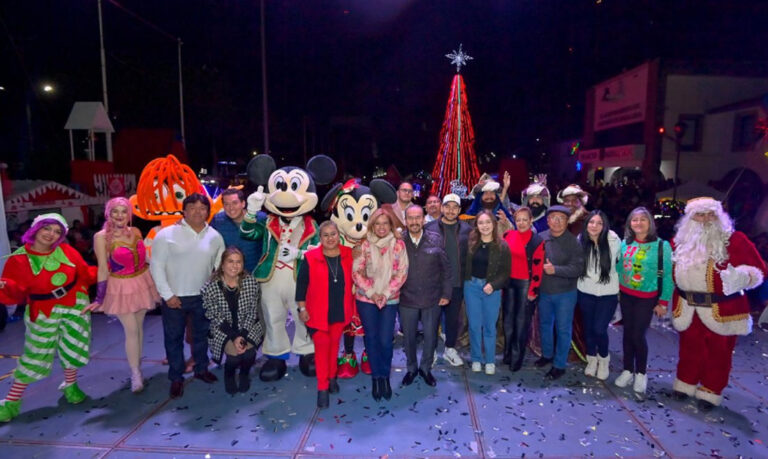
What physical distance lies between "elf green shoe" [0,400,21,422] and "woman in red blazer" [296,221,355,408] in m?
2.50

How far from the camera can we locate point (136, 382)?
4.26 metres

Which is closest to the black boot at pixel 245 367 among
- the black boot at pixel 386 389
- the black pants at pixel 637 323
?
the black boot at pixel 386 389

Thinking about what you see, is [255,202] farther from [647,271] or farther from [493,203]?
[647,271]

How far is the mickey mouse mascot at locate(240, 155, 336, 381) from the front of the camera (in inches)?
175

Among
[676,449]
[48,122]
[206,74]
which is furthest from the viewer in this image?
[206,74]

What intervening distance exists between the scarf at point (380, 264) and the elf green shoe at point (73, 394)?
2827 mm

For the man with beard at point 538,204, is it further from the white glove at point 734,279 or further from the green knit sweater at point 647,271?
the white glove at point 734,279

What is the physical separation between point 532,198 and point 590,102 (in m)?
23.6

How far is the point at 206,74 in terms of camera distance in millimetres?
22312

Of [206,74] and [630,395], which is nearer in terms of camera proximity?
[630,395]

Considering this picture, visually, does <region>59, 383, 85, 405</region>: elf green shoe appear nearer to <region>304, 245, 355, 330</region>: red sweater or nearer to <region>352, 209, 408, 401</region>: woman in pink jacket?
<region>304, 245, 355, 330</region>: red sweater

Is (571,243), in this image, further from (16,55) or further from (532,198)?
(16,55)

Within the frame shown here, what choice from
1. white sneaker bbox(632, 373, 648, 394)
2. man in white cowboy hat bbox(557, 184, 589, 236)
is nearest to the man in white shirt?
man in white cowboy hat bbox(557, 184, 589, 236)

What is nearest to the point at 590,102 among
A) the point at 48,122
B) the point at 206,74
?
the point at 206,74
